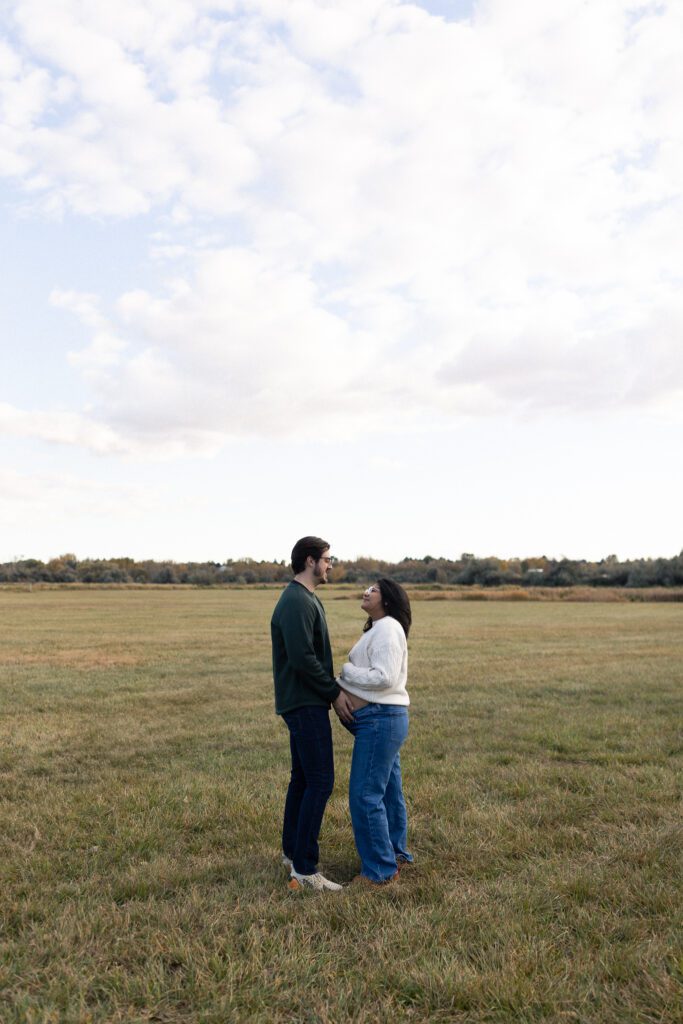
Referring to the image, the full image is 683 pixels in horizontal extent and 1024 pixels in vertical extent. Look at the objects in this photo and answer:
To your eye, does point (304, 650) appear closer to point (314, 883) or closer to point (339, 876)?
point (314, 883)

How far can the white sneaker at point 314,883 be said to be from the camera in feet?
17.6

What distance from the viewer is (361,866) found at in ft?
18.9

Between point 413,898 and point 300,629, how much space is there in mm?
1987

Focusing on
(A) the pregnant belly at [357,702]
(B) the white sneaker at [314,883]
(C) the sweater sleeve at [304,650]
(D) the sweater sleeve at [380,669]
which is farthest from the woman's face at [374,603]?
(B) the white sneaker at [314,883]

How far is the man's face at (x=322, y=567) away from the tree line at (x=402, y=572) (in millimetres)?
81983

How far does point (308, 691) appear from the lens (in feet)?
17.9

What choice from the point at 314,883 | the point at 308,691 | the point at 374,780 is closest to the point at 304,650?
the point at 308,691

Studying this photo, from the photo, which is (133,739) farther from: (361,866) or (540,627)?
(540,627)

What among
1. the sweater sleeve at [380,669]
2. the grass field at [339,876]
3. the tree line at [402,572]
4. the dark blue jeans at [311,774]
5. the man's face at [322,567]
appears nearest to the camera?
the grass field at [339,876]

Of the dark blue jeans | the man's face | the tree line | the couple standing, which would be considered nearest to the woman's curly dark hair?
the couple standing

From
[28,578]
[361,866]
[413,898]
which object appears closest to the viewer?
[413,898]

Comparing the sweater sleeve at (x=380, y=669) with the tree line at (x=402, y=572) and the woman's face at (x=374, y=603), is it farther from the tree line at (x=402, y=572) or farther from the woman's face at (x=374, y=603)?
the tree line at (x=402, y=572)

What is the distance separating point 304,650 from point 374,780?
1070 millimetres

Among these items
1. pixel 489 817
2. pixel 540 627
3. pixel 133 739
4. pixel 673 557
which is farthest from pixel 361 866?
pixel 673 557
